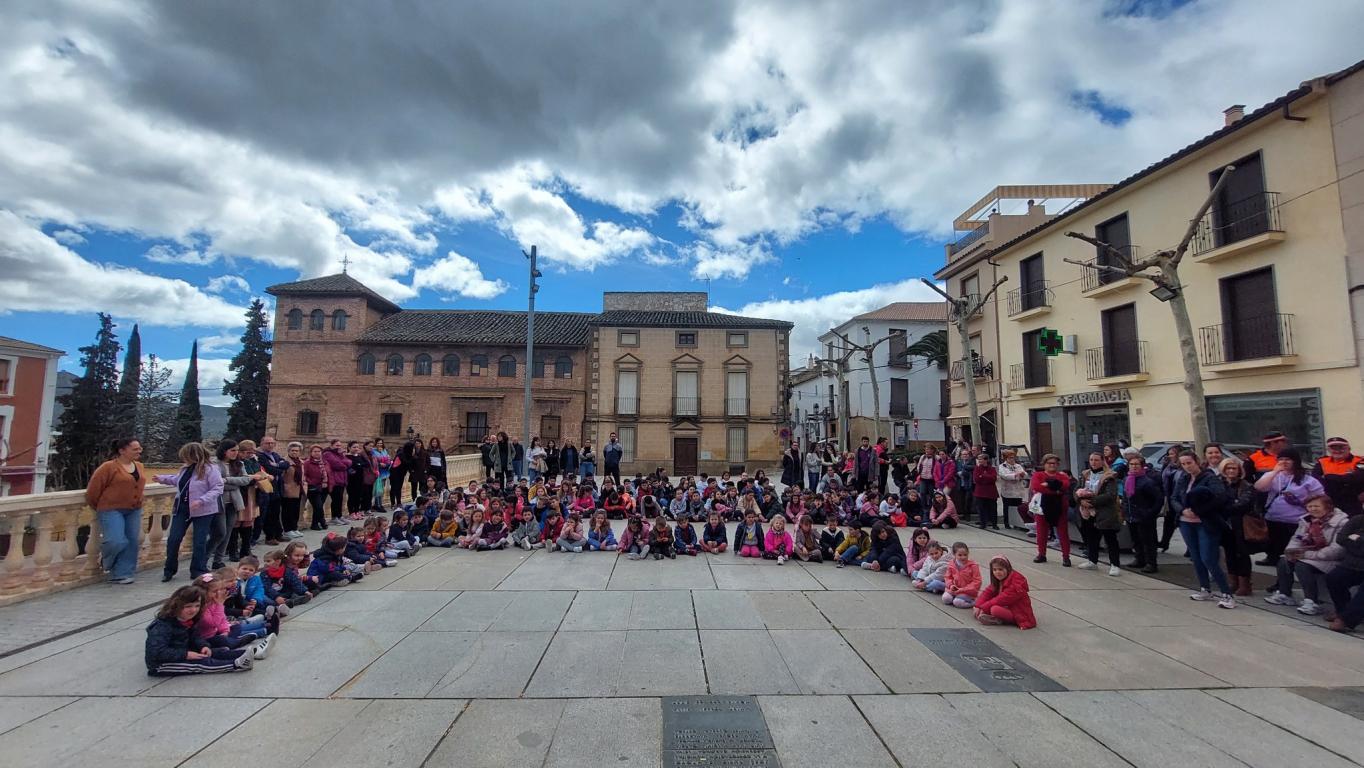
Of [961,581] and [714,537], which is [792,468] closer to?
[714,537]

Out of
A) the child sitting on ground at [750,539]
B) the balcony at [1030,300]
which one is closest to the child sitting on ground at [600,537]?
the child sitting on ground at [750,539]

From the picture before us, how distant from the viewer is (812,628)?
561 cm

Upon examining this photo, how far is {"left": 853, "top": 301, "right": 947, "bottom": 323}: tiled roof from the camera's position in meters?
40.2

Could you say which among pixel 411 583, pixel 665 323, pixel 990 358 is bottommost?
pixel 411 583

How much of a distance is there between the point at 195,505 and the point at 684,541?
643 cm

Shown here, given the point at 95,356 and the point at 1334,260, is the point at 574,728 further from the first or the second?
the point at 95,356

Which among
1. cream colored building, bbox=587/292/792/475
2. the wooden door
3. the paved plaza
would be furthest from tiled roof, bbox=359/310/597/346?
the paved plaza

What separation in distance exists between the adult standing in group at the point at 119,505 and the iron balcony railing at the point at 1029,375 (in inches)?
931

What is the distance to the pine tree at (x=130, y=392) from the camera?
3444 cm

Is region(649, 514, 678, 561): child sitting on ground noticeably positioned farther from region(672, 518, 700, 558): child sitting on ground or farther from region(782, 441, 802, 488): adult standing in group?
region(782, 441, 802, 488): adult standing in group

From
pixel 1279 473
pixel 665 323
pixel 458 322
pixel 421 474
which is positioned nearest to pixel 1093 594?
pixel 1279 473

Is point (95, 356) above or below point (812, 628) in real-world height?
above

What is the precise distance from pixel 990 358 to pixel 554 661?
2352 cm

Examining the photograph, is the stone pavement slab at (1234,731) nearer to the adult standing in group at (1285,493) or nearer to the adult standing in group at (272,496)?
the adult standing in group at (1285,493)
